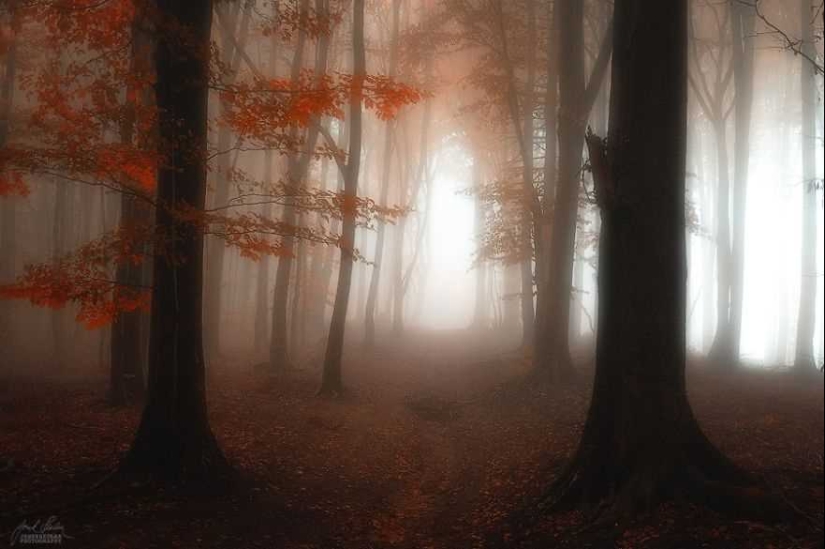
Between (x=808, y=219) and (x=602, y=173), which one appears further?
(x=808, y=219)

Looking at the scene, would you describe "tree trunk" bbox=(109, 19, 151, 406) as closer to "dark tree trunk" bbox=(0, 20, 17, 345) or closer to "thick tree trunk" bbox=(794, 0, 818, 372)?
"dark tree trunk" bbox=(0, 20, 17, 345)

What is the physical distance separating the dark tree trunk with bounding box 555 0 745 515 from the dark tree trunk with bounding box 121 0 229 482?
17.5 feet

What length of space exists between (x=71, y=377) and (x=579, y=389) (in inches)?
606

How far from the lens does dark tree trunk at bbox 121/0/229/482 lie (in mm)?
7227

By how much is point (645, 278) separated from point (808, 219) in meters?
17.6

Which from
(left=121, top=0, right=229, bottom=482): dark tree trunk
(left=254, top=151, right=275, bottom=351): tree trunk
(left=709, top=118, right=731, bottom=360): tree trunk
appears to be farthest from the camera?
(left=254, top=151, right=275, bottom=351): tree trunk

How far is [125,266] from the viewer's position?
11914mm

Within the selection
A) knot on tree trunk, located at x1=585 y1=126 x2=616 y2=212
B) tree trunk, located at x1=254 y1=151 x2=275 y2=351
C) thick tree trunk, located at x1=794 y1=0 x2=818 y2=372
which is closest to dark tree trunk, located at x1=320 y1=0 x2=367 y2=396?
knot on tree trunk, located at x1=585 y1=126 x2=616 y2=212

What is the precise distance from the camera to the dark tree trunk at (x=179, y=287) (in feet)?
23.7

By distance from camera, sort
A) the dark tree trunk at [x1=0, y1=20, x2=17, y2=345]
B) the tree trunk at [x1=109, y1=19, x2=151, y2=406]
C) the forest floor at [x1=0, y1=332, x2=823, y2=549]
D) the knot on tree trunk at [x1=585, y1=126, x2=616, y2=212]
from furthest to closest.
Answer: the dark tree trunk at [x1=0, y1=20, x2=17, y2=345]
the tree trunk at [x1=109, y1=19, x2=151, y2=406]
the knot on tree trunk at [x1=585, y1=126, x2=616, y2=212]
the forest floor at [x1=0, y1=332, x2=823, y2=549]

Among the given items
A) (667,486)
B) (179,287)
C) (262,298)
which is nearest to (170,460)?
(179,287)

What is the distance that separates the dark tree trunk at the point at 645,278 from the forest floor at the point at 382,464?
67cm

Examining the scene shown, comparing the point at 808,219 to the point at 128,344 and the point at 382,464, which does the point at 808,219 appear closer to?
the point at 382,464

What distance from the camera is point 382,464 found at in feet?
32.5
